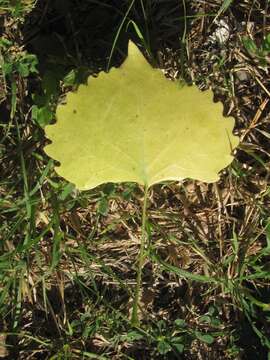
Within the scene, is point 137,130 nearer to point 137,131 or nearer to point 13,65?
point 137,131

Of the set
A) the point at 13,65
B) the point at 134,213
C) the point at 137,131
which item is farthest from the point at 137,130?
the point at 13,65

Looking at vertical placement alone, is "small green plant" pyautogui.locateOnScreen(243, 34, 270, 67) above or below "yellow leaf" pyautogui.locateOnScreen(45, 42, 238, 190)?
above

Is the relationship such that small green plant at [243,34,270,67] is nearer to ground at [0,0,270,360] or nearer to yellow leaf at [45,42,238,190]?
ground at [0,0,270,360]

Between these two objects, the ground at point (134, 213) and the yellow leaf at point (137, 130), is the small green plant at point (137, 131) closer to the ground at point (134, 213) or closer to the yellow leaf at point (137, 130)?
the yellow leaf at point (137, 130)

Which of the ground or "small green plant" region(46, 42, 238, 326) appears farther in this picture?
the ground

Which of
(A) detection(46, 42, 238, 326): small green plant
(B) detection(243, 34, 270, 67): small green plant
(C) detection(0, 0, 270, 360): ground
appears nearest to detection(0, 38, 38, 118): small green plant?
(C) detection(0, 0, 270, 360): ground

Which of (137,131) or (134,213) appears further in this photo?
(134,213)

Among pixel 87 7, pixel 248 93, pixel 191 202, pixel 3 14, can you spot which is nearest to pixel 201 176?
pixel 191 202
